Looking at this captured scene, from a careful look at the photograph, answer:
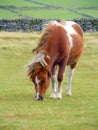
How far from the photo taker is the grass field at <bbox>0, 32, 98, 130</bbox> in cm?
1108

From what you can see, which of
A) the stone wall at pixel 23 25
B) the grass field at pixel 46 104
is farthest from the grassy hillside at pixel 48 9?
the grass field at pixel 46 104

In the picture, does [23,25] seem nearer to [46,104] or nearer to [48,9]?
[48,9]

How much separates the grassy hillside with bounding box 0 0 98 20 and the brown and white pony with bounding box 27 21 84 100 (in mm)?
41318

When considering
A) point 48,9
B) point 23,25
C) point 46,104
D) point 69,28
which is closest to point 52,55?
point 46,104

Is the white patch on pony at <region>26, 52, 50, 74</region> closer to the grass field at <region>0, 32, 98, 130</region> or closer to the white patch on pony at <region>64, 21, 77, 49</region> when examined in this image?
the grass field at <region>0, 32, 98, 130</region>

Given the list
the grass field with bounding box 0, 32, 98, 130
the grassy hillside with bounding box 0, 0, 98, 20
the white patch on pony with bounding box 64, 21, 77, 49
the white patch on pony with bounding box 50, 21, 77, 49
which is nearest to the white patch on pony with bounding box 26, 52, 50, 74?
the grass field with bounding box 0, 32, 98, 130

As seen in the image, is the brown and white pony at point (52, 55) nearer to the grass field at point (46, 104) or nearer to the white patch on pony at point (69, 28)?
the white patch on pony at point (69, 28)

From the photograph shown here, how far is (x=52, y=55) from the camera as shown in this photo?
573 inches

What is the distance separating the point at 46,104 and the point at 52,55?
1515 mm

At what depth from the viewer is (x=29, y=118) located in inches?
462

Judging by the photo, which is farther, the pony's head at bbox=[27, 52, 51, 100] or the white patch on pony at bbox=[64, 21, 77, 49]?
the white patch on pony at bbox=[64, 21, 77, 49]

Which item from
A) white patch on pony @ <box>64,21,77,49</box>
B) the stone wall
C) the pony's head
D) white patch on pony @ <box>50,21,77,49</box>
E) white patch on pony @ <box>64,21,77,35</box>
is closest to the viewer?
the pony's head

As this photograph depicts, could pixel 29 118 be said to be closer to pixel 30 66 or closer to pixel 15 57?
pixel 30 66

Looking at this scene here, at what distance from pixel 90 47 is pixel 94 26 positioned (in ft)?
30.7
